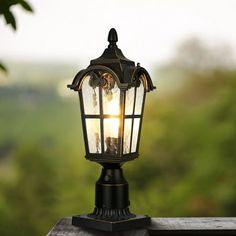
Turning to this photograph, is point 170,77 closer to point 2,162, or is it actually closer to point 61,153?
point 61,153

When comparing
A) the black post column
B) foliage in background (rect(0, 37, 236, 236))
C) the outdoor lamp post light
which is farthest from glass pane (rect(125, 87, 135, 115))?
foliage in background (rect(0, 37, 236, 236))

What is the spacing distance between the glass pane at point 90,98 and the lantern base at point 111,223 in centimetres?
32

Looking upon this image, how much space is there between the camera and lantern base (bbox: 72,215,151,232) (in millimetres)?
1584

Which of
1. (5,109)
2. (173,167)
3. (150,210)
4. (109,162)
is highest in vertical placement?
(109,162)

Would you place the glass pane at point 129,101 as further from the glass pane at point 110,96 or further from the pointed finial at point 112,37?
the pointed finial at point 112,37

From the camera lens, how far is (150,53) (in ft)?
68.2

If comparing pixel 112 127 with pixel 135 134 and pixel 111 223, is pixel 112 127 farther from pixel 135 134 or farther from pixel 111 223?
pixel 111 223

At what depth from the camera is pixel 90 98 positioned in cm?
168

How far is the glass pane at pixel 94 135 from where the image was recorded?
1683mm

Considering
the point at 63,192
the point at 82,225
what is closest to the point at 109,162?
the point at 82,225

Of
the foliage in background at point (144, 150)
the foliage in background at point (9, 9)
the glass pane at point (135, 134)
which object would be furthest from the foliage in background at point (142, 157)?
the foliage in background at point (9, 9)

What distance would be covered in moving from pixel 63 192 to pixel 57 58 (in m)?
6.12

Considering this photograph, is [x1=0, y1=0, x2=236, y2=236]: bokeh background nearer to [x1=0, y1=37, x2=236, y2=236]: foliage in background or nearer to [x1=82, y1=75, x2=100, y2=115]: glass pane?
[x1=0, y1=37, x2=236, y2=236]: foliage in background

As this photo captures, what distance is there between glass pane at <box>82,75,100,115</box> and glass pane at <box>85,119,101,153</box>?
31mm
